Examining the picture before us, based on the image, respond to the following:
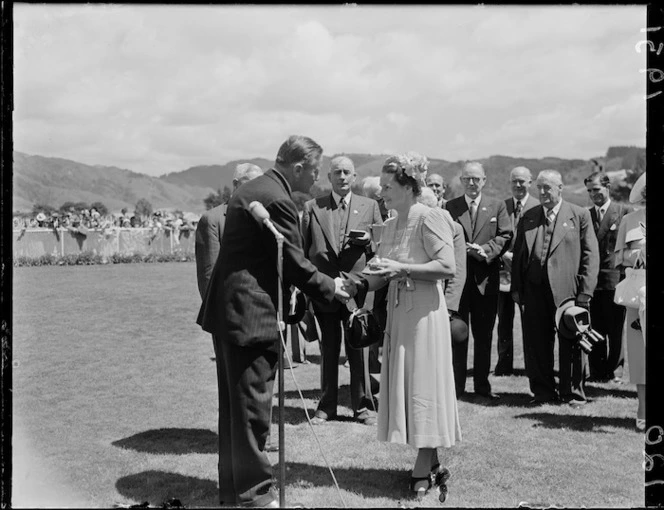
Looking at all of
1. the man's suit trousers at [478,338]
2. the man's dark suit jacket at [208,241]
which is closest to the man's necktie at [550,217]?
the man's suit trousers at [478,338]

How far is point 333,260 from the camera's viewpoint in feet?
24.9

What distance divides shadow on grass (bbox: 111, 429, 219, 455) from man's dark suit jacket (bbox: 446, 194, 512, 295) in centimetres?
364

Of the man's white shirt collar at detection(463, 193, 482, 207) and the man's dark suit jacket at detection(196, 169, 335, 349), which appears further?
the man's white shirt collar at detection(463, 193, 482, 207)

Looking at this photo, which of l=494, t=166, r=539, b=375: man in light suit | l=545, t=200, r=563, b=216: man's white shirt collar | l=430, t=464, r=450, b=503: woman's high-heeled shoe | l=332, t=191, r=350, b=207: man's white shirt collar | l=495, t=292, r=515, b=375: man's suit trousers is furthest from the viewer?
l=495, t=292, r=515, b=375: man's suit trousers

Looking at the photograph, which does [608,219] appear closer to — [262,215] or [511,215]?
[511,215]

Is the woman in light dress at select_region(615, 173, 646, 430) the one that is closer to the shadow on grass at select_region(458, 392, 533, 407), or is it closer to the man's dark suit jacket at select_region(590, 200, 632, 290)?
the shadow on grass at select_region(458, 392, 533, 407)

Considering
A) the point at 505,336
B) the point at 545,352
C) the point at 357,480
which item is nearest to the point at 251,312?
the point at 357,480

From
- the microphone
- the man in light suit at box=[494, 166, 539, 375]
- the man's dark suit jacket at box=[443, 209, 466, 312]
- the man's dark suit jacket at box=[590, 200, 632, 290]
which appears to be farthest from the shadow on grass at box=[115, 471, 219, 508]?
the man's dark suit jacket at box=[590, 200, 632, 290]

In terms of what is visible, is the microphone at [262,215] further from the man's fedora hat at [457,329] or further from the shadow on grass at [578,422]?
the shadow on grass at [578,422]

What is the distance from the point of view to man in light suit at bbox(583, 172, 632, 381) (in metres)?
9.50

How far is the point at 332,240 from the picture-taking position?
24.9ft

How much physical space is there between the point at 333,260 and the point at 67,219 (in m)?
28.9

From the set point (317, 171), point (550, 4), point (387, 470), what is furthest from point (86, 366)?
point (550, 4)

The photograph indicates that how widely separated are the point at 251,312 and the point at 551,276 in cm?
453
